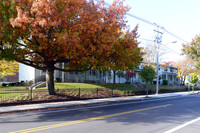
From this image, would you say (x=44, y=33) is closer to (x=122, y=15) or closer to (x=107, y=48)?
(x=107, y=48)

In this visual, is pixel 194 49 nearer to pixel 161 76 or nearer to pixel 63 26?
pixel 161 76

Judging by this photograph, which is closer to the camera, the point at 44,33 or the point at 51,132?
the point at 51,132

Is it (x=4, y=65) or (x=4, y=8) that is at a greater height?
(x=4, y=8)

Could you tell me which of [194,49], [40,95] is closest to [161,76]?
[194,49]

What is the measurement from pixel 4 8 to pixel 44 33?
2909 millimetres

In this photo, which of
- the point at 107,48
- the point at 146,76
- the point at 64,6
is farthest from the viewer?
the point at 146,76

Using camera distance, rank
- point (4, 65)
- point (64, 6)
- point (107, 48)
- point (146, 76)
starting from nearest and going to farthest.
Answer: point (64, 6)
point (107, 48)
point (146, 76)
point (4, 65)

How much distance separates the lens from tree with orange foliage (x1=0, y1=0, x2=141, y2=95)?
37.0 feet

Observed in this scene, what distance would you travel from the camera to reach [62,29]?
505 inches

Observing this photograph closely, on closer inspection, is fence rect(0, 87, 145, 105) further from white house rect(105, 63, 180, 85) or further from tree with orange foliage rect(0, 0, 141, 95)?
white house rect(105, 63, 180, 85)

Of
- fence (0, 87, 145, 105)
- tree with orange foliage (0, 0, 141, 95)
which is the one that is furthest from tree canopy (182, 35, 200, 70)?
tree with orange foliage (0, 0, 141, 95)

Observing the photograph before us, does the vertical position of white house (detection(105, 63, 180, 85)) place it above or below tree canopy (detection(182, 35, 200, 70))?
below

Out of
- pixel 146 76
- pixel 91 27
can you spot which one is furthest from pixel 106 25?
pixel 146 76

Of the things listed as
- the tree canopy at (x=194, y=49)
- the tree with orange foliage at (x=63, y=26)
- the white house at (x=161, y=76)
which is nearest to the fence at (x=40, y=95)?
the tree with orange foliage at (x=63, y=26)
